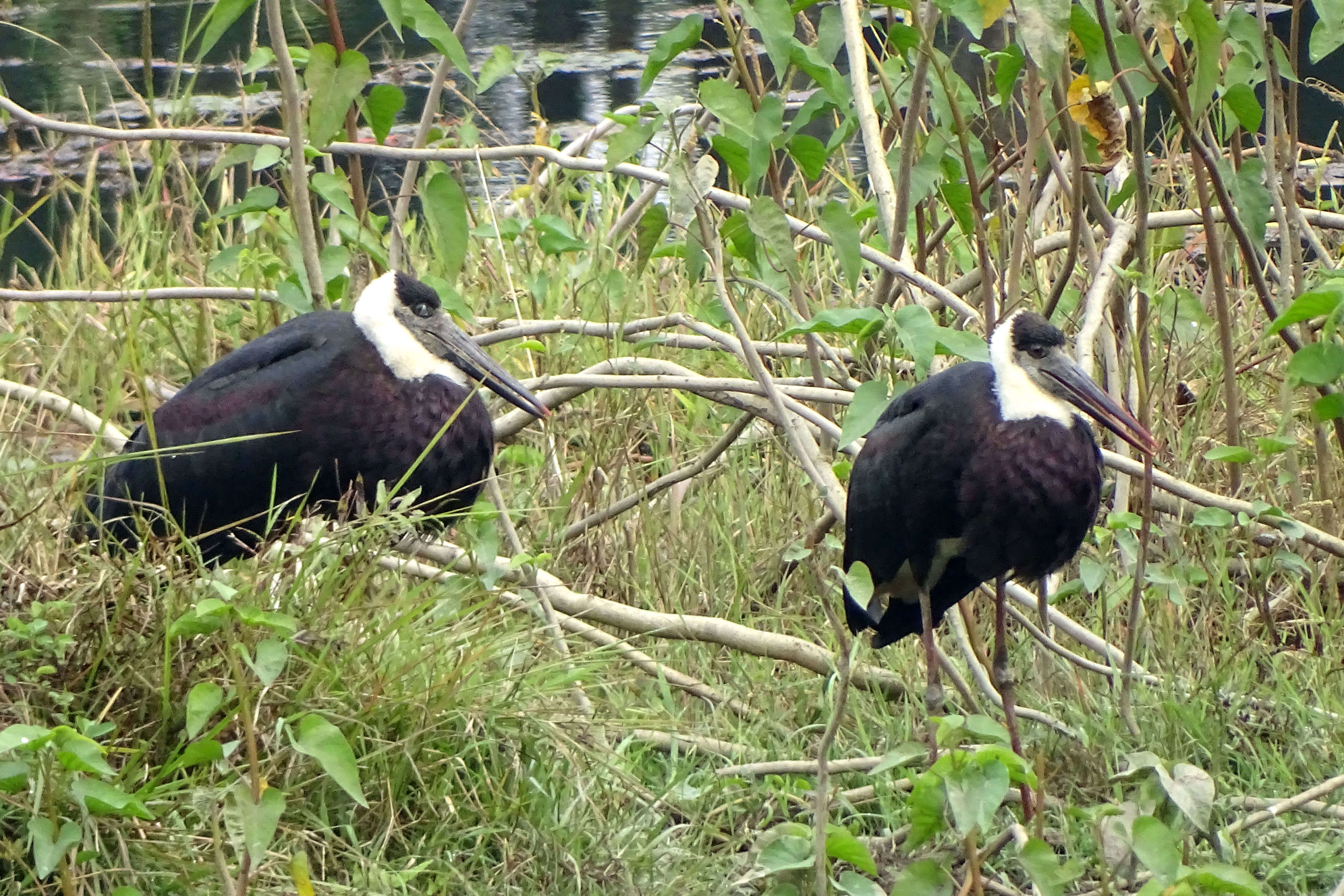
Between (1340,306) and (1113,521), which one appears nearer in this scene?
(1340,306)

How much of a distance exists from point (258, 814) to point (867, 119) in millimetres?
1556

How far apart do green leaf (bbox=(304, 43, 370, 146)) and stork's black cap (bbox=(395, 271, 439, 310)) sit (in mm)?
509

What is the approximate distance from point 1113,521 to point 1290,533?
32 cm

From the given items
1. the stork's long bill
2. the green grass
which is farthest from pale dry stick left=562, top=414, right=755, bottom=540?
the stork's long bill

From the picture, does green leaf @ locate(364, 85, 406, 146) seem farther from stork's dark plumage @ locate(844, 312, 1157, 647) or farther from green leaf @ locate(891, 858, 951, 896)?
green leaf @ locate(891, 858, 951, 896)

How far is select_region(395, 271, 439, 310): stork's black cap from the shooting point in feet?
9.95

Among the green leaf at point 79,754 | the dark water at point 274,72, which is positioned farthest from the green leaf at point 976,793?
the dark water at point 274,72

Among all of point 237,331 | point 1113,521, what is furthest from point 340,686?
point 237,331

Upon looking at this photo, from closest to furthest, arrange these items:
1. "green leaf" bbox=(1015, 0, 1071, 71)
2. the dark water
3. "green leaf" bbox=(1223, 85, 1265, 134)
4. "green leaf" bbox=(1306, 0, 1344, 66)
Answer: "green leaf" bbox=(1015, 0, 1071, 71) < "green leaf" bbox=(1306, 0, 1344, 66) < "green leaf" bbox=(1223, 85, 1265, 134) < the dark water

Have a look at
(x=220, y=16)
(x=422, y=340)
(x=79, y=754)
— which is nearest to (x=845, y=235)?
(x=422, y=340)

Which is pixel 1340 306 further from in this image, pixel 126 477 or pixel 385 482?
pixel 126 477

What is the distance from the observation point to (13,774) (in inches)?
71.3

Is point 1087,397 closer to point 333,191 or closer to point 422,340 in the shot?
point 422,340

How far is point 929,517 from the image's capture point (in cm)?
257
